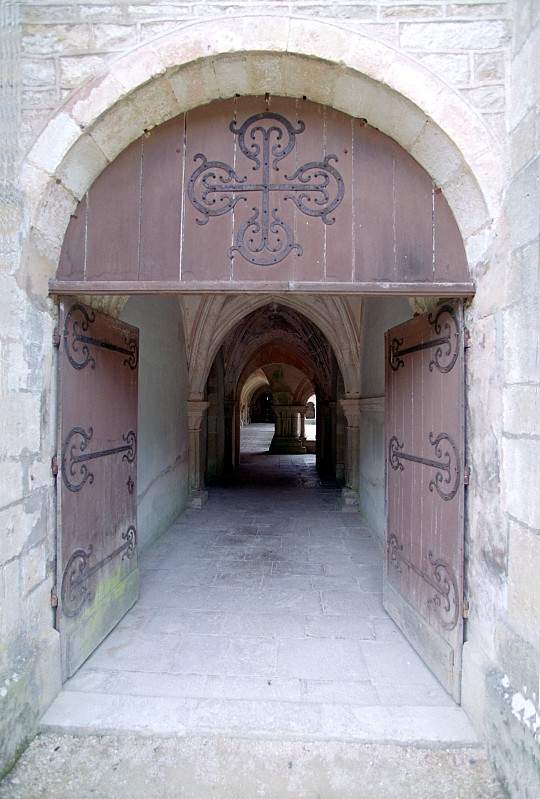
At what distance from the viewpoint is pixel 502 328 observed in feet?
5.93

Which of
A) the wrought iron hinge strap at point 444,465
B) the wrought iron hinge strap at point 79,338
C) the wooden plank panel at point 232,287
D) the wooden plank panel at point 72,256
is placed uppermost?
the wooden plank panel at point 72,256

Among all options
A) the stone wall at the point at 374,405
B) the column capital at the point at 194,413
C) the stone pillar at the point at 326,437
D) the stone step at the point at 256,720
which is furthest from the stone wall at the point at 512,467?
the stone pillar at the point at 326,437

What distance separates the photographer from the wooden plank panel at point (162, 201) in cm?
210

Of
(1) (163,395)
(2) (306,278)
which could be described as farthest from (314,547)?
(2) (306,278)

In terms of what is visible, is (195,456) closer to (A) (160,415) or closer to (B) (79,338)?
(A) (160,415)

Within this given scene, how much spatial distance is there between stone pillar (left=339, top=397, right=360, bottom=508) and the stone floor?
1853mm

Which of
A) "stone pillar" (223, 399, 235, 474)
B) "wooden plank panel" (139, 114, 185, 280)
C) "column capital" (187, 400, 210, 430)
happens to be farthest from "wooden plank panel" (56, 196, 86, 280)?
"stone pillar" (223, 399, 235, 474)

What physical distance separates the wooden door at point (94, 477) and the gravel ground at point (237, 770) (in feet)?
1.63

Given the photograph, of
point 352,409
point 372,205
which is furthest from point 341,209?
point 352,409

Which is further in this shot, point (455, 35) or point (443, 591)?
point (443, 591)

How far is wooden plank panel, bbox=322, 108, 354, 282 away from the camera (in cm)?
207

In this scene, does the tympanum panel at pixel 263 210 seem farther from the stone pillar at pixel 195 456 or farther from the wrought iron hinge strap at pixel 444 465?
the stone pillar at pixel 195 456

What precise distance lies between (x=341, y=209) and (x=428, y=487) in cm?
154

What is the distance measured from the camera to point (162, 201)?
2.12 m
